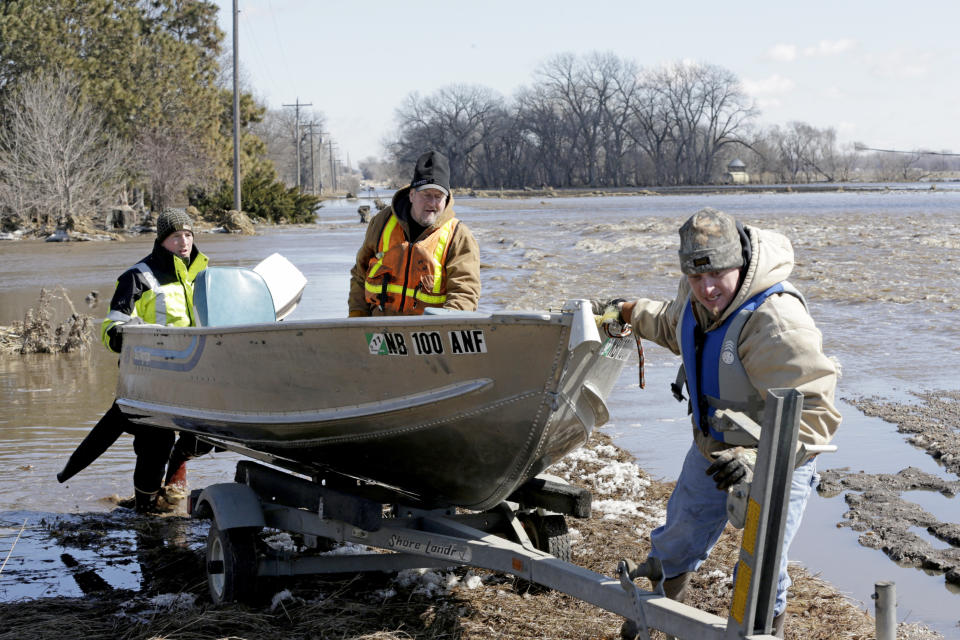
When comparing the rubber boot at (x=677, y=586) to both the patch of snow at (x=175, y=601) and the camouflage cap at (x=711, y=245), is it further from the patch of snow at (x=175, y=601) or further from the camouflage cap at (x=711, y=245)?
the patch of snow at (x=175, y=601)

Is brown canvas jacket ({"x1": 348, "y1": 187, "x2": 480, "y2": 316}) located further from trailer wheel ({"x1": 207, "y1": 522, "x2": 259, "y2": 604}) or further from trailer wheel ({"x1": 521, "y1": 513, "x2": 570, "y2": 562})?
trailer wheel ({"x1": 207, "y1": 522, "x2": 259, "y2": 604})

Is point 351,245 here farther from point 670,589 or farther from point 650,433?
point 670,589

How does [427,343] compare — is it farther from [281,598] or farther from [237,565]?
[281,598]

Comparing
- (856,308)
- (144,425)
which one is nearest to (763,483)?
(144,425)

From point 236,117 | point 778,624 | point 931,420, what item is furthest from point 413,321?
point 236,117

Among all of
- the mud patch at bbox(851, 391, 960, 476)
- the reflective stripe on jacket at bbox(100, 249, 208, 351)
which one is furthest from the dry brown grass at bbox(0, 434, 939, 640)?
the mud patch at bbox(851, 391, 960, 476)

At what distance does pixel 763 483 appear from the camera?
2820 millimetres

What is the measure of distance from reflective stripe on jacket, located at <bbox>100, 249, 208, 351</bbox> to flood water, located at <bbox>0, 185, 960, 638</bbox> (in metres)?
1.23

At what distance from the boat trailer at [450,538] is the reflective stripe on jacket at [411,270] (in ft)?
3.00

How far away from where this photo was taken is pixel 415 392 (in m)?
4.13

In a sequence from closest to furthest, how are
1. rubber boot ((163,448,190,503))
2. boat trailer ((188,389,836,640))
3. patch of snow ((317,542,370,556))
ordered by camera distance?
boat trailer ((188,389,836,640)), patch of snow ((317,542,370,556)), rubber boot ((163,448,190,503))

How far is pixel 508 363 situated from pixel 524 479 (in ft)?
2.29

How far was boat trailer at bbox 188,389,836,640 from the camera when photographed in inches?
118

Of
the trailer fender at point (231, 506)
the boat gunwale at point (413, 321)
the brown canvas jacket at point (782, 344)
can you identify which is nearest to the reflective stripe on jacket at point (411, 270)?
the boat gunwale at point (413, 321)
